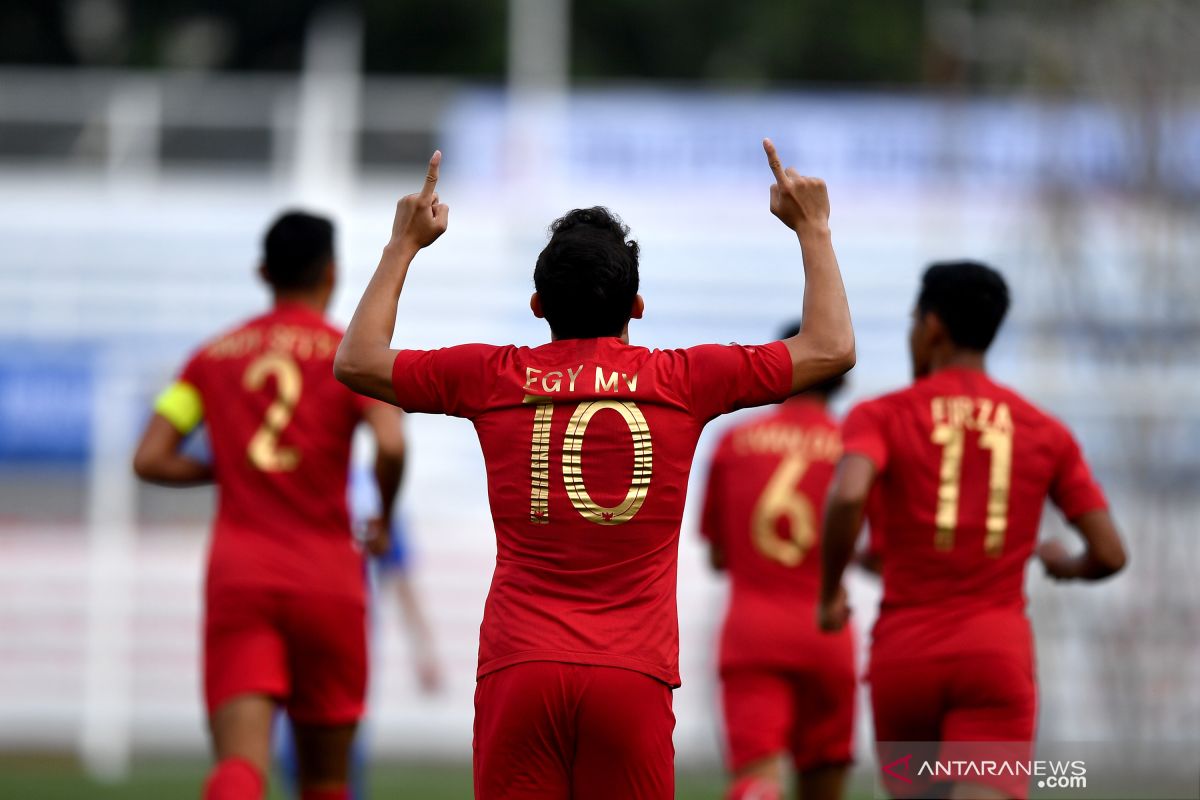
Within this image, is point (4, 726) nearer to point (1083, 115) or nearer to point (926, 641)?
point (1083, 115)

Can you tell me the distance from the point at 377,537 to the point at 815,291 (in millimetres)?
2383

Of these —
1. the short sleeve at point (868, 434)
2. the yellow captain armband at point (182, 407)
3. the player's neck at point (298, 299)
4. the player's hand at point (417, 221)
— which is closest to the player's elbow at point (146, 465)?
the yellow captain armband at point (182, 407)

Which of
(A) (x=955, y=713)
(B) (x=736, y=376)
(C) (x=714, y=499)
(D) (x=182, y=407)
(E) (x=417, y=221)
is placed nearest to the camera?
(B) (x=736, y=376)

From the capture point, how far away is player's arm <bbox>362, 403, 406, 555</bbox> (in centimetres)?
582

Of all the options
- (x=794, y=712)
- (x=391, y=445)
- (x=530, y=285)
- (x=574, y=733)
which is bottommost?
(x=794, y=712)

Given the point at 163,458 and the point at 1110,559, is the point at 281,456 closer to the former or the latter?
the point at 163,458

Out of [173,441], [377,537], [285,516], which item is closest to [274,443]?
[285,516]

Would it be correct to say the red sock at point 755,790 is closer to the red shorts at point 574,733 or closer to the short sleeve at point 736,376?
the red shorts at point 574,733

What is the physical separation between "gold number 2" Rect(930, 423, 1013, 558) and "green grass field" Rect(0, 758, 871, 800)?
5711 millimetres

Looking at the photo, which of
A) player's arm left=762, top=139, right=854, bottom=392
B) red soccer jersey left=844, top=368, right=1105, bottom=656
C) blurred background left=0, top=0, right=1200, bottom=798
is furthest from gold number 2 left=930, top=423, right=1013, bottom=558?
blurred background left=0, top=0, right=1200, bottom=798

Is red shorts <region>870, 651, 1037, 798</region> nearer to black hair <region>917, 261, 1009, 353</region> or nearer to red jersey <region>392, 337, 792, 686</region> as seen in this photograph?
black hair <region>917, 261, 1009, 353</region>

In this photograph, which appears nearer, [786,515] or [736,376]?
[736,376]

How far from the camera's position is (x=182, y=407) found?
233 inches

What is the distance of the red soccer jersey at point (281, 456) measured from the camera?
5.81 m
